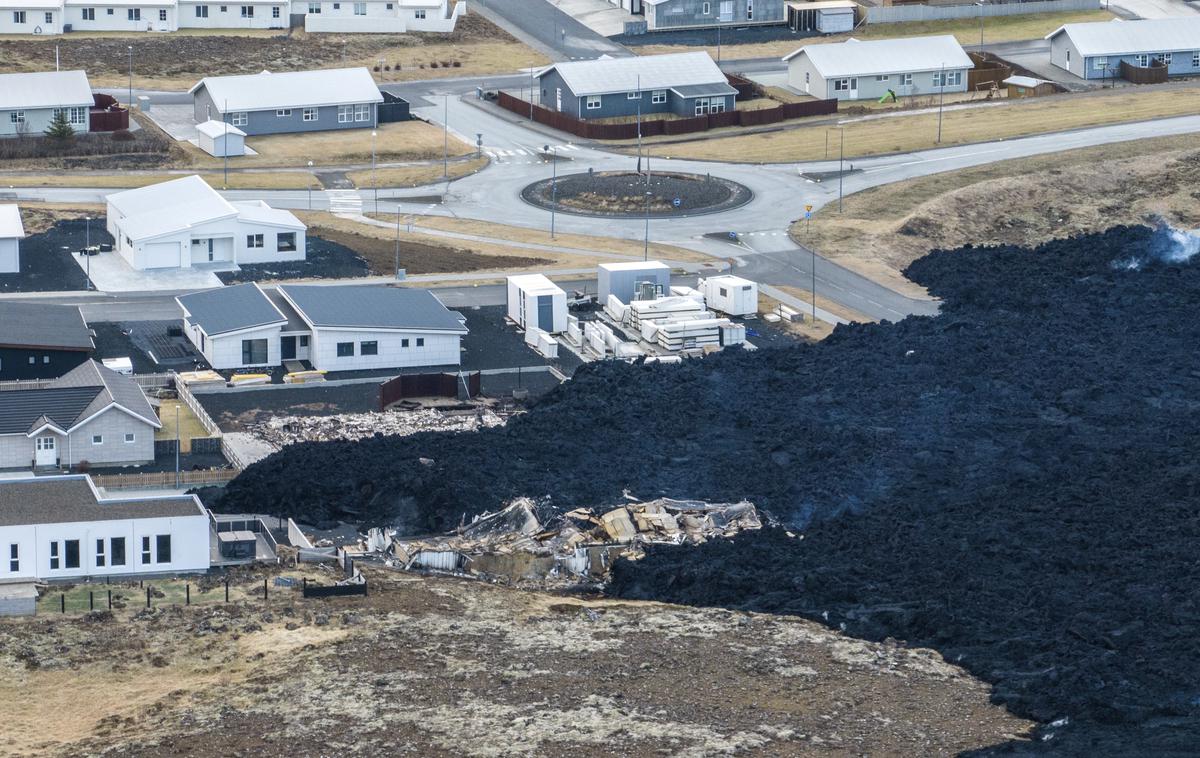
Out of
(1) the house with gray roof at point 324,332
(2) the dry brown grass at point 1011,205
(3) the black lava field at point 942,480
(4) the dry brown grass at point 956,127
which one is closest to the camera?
(3) the black lava field at point 942,480

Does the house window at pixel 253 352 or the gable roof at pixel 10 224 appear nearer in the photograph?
the house window at pixel 253 352

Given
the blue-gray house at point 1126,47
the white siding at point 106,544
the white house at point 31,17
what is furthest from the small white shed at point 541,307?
the white house at point 31,17

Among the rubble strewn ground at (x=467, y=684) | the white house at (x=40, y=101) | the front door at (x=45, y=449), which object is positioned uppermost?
the white house at (x=40, y=101)

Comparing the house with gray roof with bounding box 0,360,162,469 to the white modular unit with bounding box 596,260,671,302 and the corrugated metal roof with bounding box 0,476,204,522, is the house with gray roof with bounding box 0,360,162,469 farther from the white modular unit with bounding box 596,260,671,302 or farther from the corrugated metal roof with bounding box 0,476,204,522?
the white modular unit with bounding box 596,260,671,302

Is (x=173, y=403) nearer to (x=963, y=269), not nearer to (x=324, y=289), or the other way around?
(x=324, y=289)

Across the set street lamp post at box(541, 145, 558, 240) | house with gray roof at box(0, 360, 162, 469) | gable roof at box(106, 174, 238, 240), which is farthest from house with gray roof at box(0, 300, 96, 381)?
street lamp post at box(541, 145, 558, 240)

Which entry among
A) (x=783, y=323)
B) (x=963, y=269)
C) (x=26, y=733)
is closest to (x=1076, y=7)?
(x=963, y=269)

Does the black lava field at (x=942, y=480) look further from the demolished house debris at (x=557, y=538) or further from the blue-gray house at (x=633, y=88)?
the blue-gray house at (x=633, y=88)
